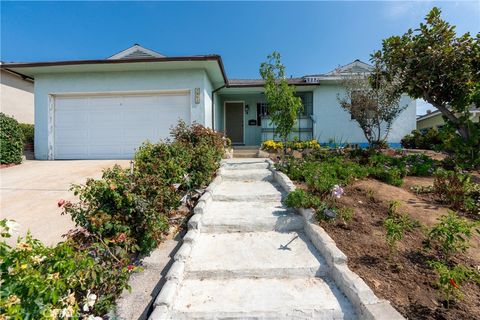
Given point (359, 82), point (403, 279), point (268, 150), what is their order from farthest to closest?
point (268, 150), point (359, 82), point (403, 279)

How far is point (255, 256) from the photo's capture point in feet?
8.89

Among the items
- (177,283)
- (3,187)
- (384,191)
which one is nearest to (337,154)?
(384,191)

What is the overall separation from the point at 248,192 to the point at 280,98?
106 inches

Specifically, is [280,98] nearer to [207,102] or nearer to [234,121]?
[207,102]

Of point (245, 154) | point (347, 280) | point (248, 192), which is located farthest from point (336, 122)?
point (347, 280)

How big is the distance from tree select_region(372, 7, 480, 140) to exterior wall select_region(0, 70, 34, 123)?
15.5m

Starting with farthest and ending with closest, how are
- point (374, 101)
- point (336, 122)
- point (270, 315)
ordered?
1. point (336, 122)
2. point (374, 101)
3. point (270, 315)

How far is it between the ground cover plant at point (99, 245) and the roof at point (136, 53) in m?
8.88

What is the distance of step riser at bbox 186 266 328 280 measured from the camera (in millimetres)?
2453

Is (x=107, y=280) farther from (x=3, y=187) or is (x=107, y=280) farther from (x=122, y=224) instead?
(x=3, y=187)

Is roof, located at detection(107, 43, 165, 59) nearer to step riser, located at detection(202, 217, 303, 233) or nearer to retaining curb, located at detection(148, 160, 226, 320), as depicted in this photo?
retaining curb, located at detection(148, 160, 226, 320)

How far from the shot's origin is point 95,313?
6.24 feet

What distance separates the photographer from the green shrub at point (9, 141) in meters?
7.29

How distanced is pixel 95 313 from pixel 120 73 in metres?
8.65
